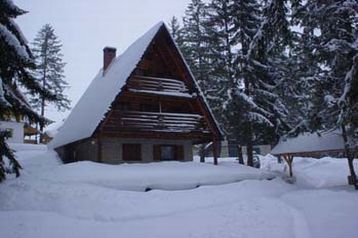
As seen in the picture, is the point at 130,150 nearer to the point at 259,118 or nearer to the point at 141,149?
the point at 141,149

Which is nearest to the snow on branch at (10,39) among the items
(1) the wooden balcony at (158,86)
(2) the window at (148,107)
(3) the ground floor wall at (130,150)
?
(3) the ground floor wall at (130,150)

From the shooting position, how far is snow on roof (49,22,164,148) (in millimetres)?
18500

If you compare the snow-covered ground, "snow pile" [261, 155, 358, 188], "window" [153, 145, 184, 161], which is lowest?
"snow pile" [261, 155, 358, 188]

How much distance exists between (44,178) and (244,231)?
8632 mm

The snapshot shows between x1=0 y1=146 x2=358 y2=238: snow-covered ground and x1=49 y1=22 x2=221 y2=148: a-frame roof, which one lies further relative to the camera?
x1=49 y1=22 x2=221 y2=148: a-frame roof

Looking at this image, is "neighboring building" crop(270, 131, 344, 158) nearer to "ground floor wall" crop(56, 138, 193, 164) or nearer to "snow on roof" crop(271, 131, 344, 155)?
"snow on roof" crop(271, 131, 344, 155)

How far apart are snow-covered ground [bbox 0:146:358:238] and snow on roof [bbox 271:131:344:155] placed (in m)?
3.92

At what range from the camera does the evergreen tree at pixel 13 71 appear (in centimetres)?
1223

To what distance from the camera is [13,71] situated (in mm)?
12914

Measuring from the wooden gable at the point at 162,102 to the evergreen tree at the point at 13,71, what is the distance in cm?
563

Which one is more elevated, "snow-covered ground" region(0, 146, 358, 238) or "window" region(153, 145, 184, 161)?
"window" region(153, 145, 184, 161)

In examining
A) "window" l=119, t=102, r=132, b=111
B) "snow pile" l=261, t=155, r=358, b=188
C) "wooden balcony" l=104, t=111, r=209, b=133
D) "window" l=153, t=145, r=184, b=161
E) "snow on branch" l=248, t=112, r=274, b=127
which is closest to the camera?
"wooden balcony" l=104, t=111, r=209, b=133

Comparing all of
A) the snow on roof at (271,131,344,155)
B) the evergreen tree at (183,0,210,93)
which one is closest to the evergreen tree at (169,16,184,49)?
the evergreen tree at (183,0,210,93)

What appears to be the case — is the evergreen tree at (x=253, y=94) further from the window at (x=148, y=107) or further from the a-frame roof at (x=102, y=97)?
the window at (x=148, y=107)
